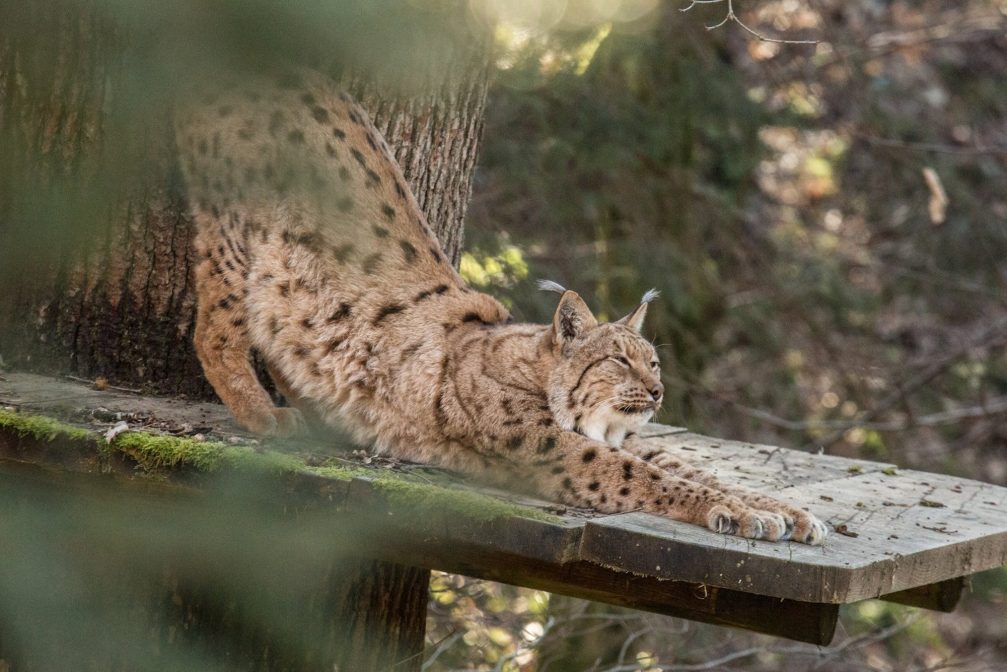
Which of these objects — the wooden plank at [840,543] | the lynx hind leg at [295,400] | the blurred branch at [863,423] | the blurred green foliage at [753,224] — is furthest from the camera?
the blurred branch at [863,423]

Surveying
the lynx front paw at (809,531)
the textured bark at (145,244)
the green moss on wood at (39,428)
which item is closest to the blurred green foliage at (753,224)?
the textured bark at (145,244)

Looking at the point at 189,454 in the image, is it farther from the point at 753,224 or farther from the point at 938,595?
the point at 753,224

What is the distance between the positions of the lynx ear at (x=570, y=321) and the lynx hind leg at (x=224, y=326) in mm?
905

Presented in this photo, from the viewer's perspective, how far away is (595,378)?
4227 millimetres

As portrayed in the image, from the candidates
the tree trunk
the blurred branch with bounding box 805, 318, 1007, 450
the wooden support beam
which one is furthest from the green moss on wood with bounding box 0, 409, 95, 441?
the blurred branch with bounding box 805, 318, 1007, 450

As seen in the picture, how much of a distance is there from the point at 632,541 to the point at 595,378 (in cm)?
102

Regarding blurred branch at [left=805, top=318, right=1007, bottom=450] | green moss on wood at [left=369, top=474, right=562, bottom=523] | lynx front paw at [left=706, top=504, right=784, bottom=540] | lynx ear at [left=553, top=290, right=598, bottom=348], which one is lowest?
green moss on wood at [left=369, top=474, right=562, bottom=523]

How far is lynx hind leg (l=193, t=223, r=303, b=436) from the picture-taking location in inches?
169

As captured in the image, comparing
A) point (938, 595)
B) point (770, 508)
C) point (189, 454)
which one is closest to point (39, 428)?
point (189, 454)

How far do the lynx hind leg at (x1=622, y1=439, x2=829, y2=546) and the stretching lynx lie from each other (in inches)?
0.5

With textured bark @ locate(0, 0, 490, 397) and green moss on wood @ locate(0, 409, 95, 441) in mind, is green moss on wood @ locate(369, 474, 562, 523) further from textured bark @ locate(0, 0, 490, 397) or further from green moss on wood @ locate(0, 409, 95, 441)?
textured bark @ locate(0, 0, 490, 397)

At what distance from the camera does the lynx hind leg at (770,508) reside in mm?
3465

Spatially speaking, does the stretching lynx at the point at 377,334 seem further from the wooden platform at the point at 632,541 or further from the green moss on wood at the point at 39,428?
the green moss on wood at the point at 39,428

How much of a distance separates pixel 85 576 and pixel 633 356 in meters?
2.49
